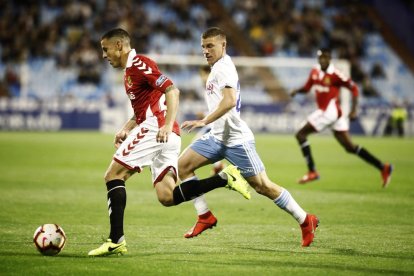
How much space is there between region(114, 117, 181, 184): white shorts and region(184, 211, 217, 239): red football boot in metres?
1.01

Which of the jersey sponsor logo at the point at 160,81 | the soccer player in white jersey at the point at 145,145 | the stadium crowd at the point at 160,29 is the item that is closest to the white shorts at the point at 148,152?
the soccer player in white jersey at the point at 145,145

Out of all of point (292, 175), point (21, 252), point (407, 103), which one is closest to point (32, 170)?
point (292, 175)

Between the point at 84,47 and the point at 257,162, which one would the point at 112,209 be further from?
the point at 84,47

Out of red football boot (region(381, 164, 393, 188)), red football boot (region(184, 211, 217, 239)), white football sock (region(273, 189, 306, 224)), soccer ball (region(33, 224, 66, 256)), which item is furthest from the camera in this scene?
red football boot (region(381, 164, 393, 188))

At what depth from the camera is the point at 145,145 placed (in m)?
7.77

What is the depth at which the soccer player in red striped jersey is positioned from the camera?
15.2 m

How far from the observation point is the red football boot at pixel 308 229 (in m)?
8.23

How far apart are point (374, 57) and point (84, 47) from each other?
14.5 meters

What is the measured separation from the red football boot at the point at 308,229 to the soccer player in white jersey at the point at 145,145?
2.47ft

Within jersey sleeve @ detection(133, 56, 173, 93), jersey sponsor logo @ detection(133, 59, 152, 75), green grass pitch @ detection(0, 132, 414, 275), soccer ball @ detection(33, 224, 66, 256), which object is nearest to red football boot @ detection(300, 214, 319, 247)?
green grass pitch @ detection(0, 132, 414, 275)

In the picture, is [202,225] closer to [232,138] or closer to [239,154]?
[239,154]

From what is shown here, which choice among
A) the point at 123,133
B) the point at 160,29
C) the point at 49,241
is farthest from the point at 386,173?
the point at 160,29

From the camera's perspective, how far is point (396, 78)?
123 ft

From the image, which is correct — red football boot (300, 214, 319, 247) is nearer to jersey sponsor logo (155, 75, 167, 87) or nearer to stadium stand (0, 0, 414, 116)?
jersey sponsor logo (155, 75, 167, 87)
